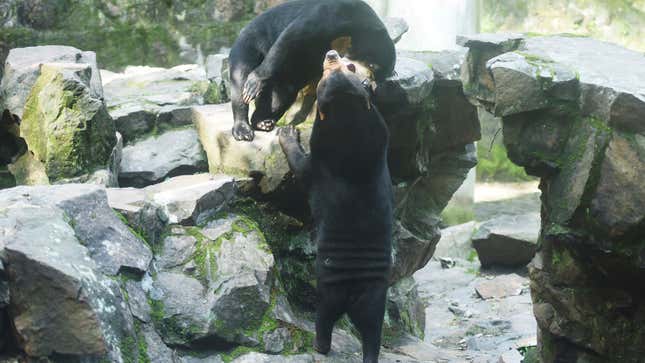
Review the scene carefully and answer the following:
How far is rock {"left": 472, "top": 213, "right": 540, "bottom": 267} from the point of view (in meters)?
9.09

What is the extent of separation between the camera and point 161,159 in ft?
19.1

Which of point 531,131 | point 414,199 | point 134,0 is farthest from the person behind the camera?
point 134,0

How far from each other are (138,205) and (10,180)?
1650mm

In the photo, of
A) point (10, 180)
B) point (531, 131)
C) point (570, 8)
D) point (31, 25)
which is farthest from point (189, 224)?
point (570, 8)

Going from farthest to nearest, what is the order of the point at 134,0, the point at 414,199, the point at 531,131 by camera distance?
the point at 134,0
the point at 414,199
the point at 531,131

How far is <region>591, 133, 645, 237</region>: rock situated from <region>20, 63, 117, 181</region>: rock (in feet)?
10.3

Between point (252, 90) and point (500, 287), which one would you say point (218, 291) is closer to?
point (252, 90)

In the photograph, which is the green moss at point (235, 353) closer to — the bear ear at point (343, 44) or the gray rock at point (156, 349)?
the gray rock at point (156, 349)

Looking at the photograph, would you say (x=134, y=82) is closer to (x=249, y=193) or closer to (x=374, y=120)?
(x=249, y=193)

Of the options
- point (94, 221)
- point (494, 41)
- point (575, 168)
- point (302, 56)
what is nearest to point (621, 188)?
point (575, 168)

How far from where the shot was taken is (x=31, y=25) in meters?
9.51

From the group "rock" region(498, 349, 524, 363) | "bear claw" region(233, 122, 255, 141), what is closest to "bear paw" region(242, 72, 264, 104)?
"bear claw" region(233, 122, 255, 141)

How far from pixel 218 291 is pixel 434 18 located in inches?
321

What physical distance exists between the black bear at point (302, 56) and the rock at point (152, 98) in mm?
Answer: 891
